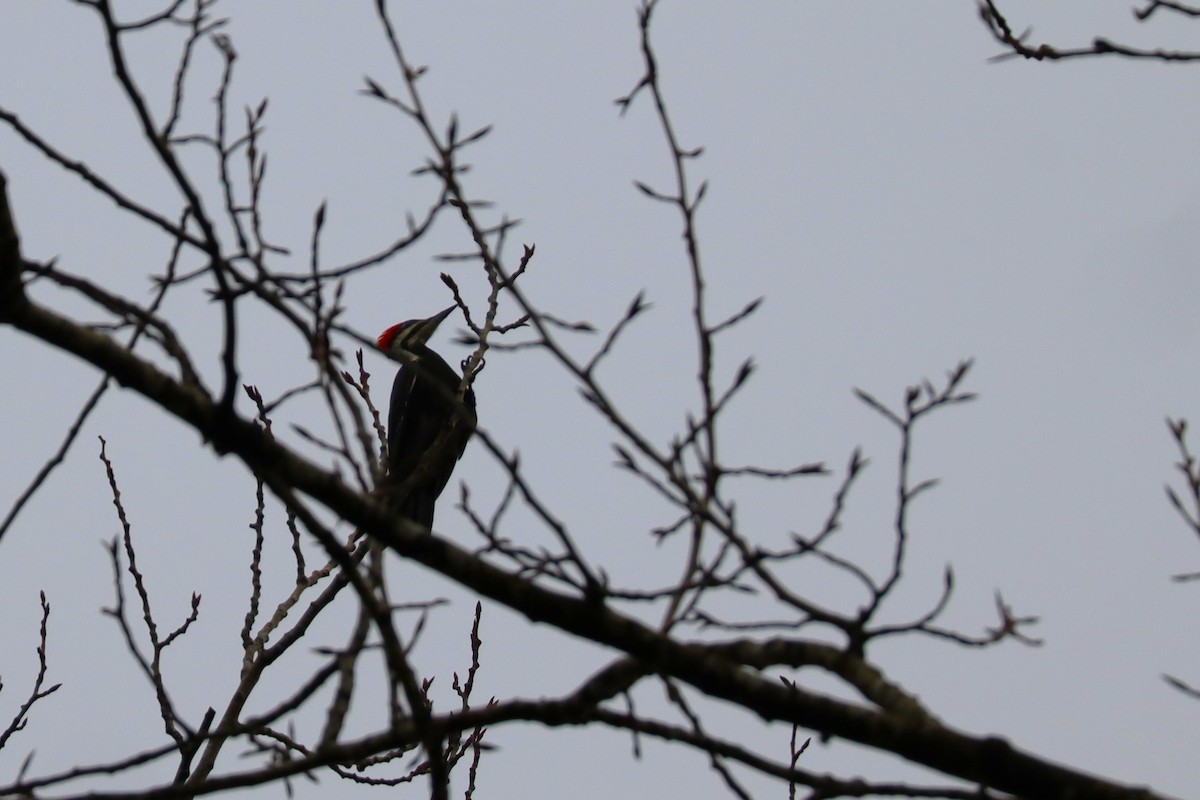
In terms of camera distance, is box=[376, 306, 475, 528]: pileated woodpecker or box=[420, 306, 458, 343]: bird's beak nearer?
box=[376, 306, 475, 528]: pileated woodpecker

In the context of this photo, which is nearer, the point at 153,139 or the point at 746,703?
the point at 153,139

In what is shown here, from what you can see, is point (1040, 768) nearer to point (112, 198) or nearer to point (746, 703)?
point (746, 703)

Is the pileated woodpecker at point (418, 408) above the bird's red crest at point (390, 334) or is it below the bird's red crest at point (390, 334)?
below

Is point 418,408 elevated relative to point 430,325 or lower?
lower

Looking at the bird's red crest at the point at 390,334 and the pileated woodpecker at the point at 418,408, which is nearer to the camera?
the pileated woodpecker at the point at 418,408

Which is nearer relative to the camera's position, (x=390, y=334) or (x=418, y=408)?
(x=418, y=408)

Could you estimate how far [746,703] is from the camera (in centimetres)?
211

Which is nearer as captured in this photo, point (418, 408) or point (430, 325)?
point (418, 408)

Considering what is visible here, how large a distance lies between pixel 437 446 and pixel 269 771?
1.48 meters

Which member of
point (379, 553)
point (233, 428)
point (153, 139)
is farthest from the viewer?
point (233, 428)

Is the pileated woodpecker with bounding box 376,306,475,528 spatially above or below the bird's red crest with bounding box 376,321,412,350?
below

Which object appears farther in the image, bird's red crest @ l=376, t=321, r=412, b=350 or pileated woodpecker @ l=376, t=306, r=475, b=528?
bird's red crest @ l=376, t=321, r=412, b=350

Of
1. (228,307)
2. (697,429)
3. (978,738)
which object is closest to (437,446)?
(697,429)

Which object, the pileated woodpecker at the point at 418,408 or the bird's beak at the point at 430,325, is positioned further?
the bird's beak at the point at 430,325
